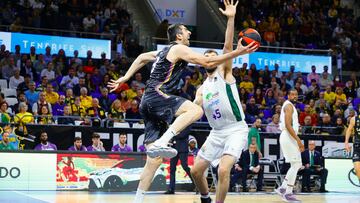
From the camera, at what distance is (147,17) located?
27938mm

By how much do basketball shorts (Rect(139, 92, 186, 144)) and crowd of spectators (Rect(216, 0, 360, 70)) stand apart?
1856 centimetres

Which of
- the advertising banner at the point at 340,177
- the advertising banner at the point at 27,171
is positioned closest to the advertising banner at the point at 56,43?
the advertising banner at the point at 27,171

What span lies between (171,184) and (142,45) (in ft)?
36.9

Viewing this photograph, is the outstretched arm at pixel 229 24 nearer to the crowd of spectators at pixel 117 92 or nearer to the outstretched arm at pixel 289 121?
the outstretched arm at pixel 289 121

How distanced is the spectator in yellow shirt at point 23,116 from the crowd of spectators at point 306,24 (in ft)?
41.1

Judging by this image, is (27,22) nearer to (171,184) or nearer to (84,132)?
(84,132)

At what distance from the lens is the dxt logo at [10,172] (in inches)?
592

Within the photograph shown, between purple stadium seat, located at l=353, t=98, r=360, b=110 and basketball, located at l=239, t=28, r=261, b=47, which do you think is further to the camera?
purple stadium seat, located at l=353, t=98, r=360, b=110

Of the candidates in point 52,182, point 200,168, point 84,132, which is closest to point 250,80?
point 84,132

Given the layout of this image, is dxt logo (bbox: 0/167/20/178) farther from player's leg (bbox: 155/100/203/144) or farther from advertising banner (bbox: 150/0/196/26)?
advertising banner (bbox: 150/0/196/26)

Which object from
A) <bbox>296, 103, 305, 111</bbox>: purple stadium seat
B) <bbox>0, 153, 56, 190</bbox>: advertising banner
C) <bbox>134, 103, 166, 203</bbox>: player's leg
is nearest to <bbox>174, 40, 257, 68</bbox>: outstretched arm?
<bbox>134, 103, 166, 203</bbox>: player's leg

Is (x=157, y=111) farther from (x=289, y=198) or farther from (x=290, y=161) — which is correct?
(x=290, y=161)

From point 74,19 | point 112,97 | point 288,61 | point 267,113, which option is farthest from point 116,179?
point 288,61

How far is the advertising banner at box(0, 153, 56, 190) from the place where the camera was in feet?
49.4
